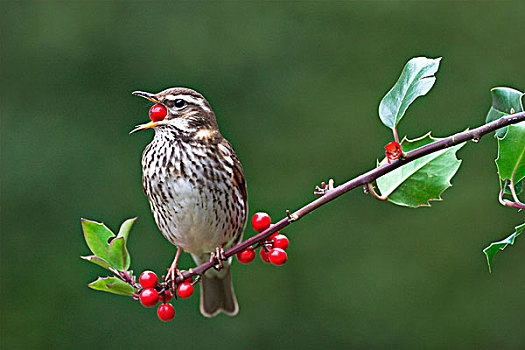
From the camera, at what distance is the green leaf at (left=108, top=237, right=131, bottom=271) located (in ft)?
4.06

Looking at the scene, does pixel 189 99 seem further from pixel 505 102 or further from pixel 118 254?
pixel 505 102

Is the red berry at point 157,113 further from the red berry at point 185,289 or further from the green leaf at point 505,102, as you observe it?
the green leaf at point 505,102

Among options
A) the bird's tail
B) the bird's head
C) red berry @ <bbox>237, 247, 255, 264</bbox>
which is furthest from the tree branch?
the bird's tail

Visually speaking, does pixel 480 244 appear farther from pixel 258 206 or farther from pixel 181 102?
pixel 181 102

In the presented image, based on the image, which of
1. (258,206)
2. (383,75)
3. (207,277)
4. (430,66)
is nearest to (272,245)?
(430,66)

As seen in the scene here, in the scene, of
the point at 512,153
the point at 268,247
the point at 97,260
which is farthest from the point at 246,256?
the point at 512,153

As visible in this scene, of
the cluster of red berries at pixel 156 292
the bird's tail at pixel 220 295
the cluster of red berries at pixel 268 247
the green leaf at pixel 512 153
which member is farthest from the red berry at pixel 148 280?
the bird's tail at pixel 220 295

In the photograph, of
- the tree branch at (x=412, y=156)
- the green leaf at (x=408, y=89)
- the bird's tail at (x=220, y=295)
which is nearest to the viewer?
the tree branch at (x=412, y=156)

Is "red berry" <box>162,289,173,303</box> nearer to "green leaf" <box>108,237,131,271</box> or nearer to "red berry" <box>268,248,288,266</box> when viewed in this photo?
"green leaf" <box>108,237,131,271</box>

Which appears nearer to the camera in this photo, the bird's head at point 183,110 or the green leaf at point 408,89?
the green leaf at point 408,89

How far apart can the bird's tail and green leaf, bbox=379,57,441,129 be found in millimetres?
984

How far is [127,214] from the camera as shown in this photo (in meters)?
4.17

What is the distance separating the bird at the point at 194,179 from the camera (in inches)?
67.7

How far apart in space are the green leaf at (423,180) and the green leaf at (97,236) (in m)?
0.50
